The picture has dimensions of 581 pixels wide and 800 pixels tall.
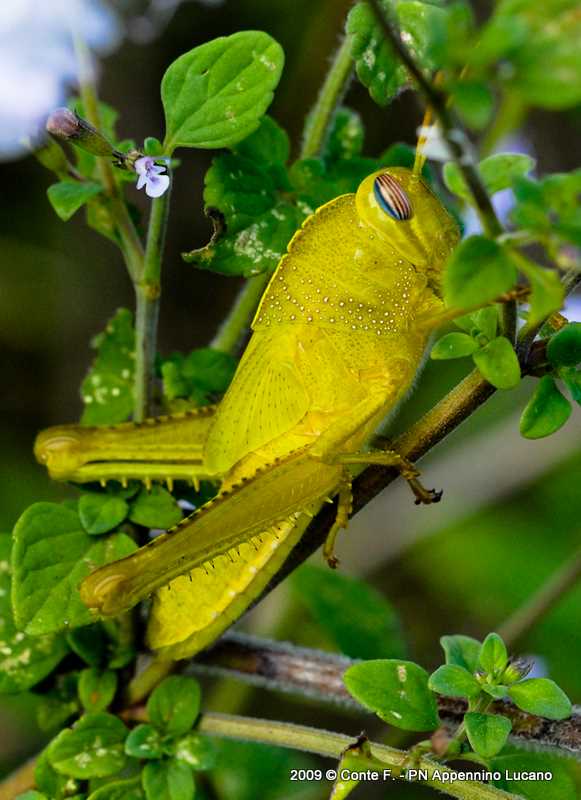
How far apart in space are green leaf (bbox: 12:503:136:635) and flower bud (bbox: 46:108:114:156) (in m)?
0.36

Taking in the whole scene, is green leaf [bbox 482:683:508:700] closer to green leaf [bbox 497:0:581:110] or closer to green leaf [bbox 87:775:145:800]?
green leaf [bbox 87:775:145:800]

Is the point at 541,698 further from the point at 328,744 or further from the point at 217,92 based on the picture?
the point at 217,92

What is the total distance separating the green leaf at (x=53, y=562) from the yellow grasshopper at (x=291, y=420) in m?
0.05

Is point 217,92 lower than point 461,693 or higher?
higher

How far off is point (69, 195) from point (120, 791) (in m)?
0.57

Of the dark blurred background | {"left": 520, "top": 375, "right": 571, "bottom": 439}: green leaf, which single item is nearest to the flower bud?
{"left": 520, "top": 375, "right": 571, "bottom": 439}: green leaf

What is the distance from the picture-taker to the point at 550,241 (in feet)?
1.76

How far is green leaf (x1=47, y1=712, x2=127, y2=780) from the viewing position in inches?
36.0

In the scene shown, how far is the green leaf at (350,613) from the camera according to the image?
4.23 ft

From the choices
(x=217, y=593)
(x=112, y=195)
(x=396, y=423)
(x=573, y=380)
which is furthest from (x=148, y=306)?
(x=396, y=423)

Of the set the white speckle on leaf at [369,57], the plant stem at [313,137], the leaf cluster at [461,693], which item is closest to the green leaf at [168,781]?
the leaf cluster at [461,693]

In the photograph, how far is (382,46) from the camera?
2.67ft

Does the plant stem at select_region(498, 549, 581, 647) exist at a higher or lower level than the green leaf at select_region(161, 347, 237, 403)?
lower

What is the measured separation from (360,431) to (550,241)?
55 cm
